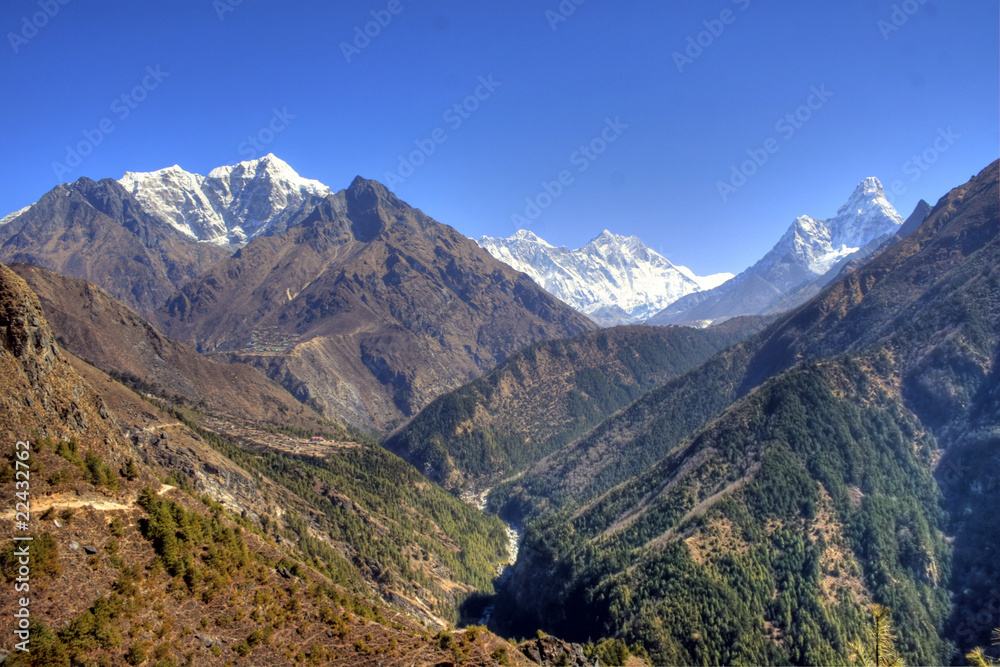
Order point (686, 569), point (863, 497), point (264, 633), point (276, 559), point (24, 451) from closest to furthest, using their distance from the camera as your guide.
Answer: point (24, 451), point (264, 633), point (276, 559), point (686, 569), point (863, 497)

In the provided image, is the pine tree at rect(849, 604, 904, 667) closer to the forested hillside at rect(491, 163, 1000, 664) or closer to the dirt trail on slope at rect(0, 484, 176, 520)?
the dirt trail on slope at rect(0, 484, 176, 520)

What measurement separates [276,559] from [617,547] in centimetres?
9725

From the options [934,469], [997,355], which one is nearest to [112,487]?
[934,469]

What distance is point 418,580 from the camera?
13638 centimetres

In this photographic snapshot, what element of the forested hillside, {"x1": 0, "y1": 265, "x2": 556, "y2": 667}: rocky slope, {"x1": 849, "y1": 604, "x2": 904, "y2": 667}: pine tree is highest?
{"x1": 0, "y1": 265, "x2": 556, "y2": 667}: rocky slope

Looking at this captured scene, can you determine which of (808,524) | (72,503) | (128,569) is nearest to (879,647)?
(128,569)

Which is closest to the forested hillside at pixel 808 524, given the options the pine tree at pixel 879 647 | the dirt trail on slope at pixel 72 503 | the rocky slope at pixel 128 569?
the rocky slope at pixel 128 569

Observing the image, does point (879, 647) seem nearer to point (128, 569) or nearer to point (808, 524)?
point (128, 569)

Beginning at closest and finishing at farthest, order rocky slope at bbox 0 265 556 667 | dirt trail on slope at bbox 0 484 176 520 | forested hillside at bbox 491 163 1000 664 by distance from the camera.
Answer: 1. rocky slope at bbox 0 265 556 667
2. dirt trail on slope at bbox 0 484 176 520
3. forested hillside at bbox 491 163 1000 664

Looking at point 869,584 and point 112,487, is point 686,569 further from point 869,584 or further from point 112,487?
point 112,487

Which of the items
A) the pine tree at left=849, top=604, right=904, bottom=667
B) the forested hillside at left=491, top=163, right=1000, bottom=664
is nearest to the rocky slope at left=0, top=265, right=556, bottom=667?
the pine tree at left=849, top=604, right=904, bottom=667

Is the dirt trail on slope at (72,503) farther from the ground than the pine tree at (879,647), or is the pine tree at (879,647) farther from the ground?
the dirt trail on slope at (72,503)

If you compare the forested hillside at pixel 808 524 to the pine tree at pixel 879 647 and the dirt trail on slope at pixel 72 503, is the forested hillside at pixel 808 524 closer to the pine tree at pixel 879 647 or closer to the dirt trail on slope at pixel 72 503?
the pine tree at pixel 879 647

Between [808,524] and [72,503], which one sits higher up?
[72,503]
